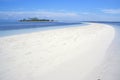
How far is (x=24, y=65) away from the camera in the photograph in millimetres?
4211

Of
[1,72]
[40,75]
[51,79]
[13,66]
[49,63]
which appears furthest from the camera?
[49,63]

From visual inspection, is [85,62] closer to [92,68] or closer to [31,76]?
[92,68]

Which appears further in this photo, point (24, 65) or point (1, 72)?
point (24, 65)

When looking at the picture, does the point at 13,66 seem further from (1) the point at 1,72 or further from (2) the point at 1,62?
(2) the point at 1,62

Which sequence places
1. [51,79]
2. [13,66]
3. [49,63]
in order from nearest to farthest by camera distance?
[51,79] → [13,66] → [49,63]

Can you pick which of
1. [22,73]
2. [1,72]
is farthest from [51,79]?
[1,72]

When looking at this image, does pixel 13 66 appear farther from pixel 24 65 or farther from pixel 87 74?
pixel 87 74

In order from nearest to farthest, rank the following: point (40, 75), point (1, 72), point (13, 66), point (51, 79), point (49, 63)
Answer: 1. point (51, 79)
2. point (40, 75)
3. point (1, 72)
4. point (13, 66)
5. point (49, 63)

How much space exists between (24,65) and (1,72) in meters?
0.76

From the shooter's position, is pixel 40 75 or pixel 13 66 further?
pixel 13 66

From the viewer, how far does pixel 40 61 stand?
15.2 ft

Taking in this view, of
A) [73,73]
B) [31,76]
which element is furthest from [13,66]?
[73,73]

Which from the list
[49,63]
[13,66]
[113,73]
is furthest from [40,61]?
[113,73]

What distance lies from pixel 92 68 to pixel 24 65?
2.33m
